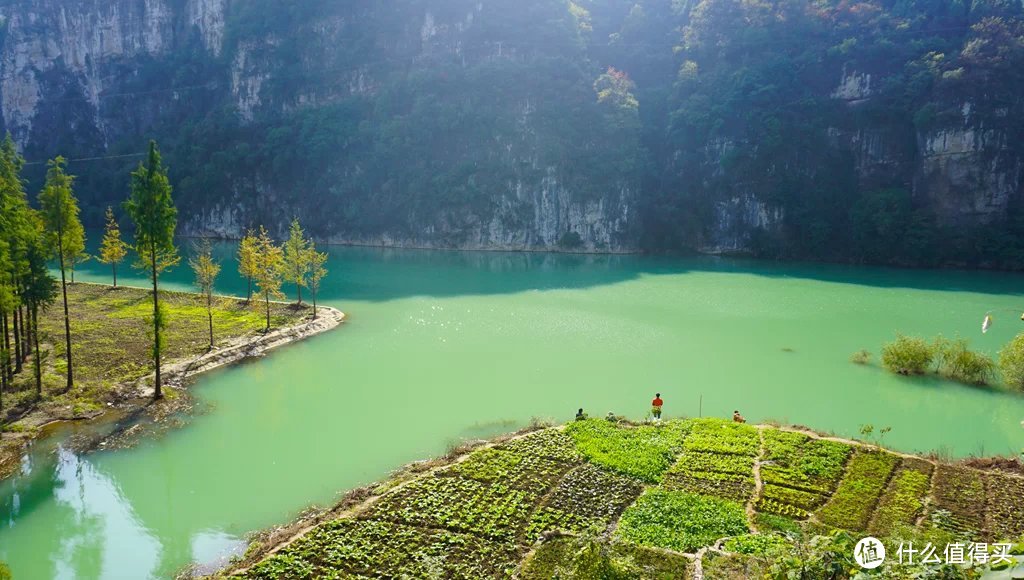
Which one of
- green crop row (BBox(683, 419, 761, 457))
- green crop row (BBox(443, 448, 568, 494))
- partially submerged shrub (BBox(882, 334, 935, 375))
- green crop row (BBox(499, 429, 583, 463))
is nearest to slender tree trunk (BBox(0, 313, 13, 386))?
green crop row (BBox(443, 448, 568, 494))

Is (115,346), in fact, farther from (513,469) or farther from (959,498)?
(959,498)

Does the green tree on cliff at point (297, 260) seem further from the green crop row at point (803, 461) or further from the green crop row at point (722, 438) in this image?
the green crop row at point (803, 461)

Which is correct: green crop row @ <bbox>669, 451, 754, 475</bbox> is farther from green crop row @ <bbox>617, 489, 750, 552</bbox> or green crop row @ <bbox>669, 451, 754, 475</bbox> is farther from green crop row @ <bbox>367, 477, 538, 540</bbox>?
green crop row @ <bbox>367, 477, 538, 540</bbox>

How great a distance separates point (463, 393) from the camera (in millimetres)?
22703

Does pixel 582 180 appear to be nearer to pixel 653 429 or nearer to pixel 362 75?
pixel 362 75

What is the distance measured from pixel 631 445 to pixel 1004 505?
8.15m

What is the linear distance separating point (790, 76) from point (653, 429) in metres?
56.4

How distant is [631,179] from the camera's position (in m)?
65.1

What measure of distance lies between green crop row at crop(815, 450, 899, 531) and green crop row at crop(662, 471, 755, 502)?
1.68 metres

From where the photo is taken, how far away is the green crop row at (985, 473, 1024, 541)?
480 inches

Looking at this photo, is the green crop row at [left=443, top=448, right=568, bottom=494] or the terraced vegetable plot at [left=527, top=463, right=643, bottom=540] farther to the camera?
the green crop row at [left=443, top=448, right=568, bottom=494]

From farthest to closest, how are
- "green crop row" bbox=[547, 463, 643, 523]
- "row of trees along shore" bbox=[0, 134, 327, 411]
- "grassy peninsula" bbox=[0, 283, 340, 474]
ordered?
"row of trees along shore" bbox=[0, 134, 327, 411], "grassy peninsula" bbox=[0, 283, 340, 474], "green crop row" bbox=[547, 463, 643, 523]

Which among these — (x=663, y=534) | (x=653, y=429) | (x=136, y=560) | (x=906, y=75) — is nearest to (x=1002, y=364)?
(x=653, y=429)

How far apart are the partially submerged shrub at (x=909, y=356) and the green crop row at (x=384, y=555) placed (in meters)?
19.2
